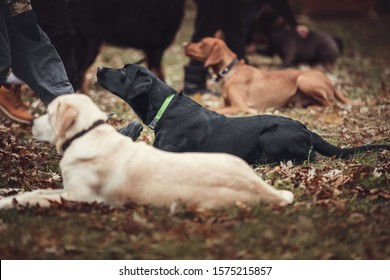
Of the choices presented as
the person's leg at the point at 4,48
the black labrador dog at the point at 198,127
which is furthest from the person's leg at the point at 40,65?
the black labrador dog at the point at 198,127

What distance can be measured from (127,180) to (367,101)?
633 cm

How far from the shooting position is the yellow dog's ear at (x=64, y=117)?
416 cm

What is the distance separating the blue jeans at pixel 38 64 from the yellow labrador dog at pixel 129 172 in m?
1.32

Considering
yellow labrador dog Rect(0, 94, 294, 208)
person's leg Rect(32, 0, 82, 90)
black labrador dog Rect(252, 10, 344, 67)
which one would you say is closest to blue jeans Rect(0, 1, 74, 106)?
person's leg Rect(32, 0, 82, 90)

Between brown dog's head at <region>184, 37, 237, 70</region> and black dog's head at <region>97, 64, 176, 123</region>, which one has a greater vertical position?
black dog's head at <region>97, 64, 176, 123</region>

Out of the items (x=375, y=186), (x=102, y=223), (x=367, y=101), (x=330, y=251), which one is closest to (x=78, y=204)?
(x=102, y=223)

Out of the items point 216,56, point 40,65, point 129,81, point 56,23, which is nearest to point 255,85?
point 216,56

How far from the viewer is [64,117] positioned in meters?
4.17

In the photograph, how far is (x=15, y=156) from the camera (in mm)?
6184

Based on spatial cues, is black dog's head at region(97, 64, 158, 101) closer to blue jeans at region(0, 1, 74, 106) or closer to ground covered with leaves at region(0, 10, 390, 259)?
blue jeans at region(0, 1, 74, 106)

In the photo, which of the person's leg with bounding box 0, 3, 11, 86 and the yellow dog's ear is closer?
the yellow dog's ear

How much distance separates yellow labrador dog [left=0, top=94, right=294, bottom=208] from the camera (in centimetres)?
409

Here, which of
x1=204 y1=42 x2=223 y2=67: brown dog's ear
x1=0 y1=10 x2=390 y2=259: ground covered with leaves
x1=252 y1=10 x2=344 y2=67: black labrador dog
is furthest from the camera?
x1=252 y1=10 x2=344 y2=67: black labrador dog

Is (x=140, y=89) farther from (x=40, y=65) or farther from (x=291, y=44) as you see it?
(x=291, y=44)
